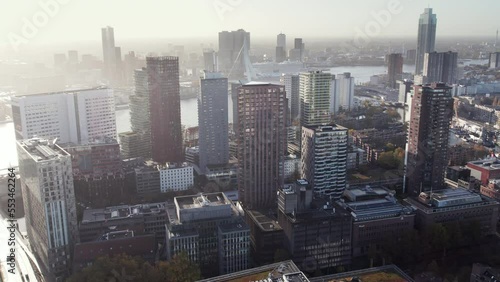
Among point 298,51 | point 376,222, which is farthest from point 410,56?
point 376,222

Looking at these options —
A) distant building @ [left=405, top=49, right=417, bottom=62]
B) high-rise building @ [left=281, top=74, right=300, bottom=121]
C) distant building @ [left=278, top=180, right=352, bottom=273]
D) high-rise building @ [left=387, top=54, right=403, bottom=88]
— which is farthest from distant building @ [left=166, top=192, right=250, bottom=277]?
distant building @ [left=405, top=49, right=417, bottom=62]

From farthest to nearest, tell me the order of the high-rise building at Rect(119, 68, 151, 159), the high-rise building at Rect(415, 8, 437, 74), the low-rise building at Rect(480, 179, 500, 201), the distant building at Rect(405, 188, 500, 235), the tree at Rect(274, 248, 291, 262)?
the high-rise building at Rect(415, 8, 437, 74)
the high-rise building at Rect(119, 68, 151, 159)
the low-rise building at Rect(480, 179, 500, 201)
the distant building at Rect(405, 188, 500, 235)
the tree at Rect(274, 248, 291, 262)

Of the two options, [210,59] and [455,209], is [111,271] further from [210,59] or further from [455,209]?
[210,59]

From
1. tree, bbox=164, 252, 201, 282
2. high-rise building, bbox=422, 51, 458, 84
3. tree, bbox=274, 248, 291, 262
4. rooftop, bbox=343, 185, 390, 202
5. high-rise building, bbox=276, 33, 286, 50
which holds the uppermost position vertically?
high-rise building, bbox=276, 33, 286, 50

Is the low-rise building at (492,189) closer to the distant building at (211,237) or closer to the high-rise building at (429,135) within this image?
the high-rise building at (429,135)

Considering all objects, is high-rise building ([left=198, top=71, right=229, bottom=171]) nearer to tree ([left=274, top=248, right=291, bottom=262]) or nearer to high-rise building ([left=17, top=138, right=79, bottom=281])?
high-rise building ([left=17, top=138, right=79, bottom=281])
